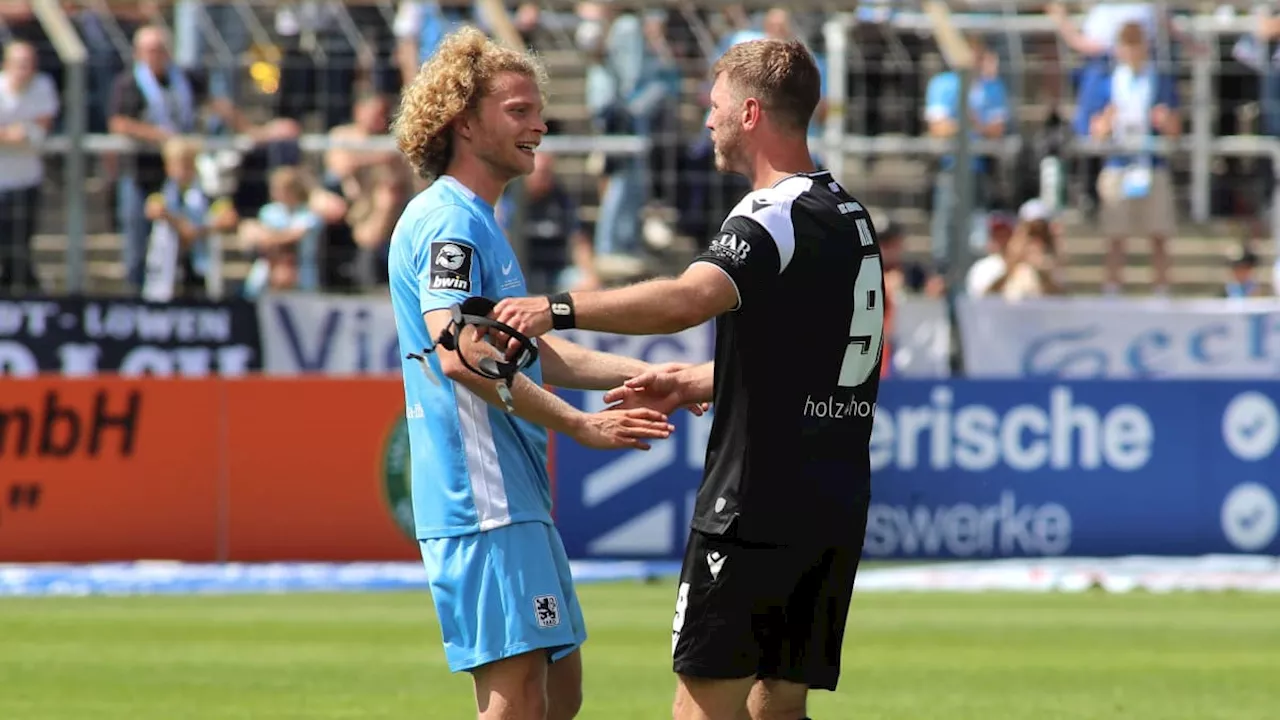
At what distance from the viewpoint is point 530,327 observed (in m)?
5.41

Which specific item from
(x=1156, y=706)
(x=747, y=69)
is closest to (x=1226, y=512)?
(x=1156, y=706)

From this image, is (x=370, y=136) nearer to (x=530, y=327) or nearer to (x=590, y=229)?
(x=590, y=229)

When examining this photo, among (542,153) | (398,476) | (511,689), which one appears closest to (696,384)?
(511,689)

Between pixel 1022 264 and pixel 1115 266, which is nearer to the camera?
pixel 1022 264

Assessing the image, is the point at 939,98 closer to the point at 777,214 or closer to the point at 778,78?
the point at 778,78

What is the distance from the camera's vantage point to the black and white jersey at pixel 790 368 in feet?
18.4

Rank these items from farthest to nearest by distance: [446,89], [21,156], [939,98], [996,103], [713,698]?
1. [996,103]
2. [939,98]
3. [21,156]
4. [446,89]
5. [713,698]

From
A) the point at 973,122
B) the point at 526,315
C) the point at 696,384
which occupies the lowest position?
the point at 696,384

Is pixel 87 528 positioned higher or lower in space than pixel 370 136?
lower

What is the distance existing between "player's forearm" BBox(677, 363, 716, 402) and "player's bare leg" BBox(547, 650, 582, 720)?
0.81m

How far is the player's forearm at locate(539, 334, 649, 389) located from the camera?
6355mm

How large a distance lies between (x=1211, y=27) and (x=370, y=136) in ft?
23.9

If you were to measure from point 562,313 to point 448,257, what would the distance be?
1.44 ft

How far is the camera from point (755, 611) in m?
5.70
